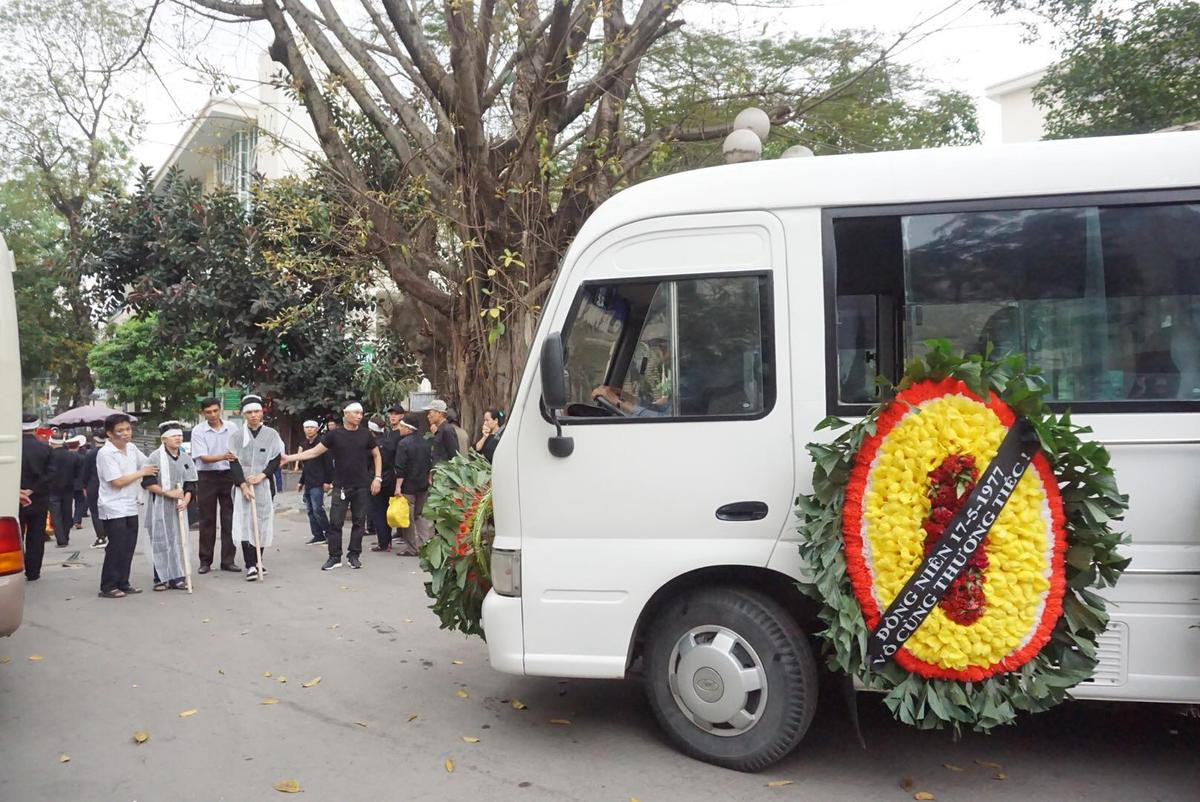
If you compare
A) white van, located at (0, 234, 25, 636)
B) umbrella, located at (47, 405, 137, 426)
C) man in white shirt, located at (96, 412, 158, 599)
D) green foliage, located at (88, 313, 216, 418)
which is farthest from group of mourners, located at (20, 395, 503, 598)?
green foliage, located at (88, 313, 216, 418)

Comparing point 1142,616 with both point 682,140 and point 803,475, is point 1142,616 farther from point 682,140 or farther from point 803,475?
point 682,140

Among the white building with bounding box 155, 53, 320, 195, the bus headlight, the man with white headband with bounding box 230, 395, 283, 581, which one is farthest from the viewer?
the white building with bounding box 155, 53, 320, 195

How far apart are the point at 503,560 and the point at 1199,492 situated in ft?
10.4

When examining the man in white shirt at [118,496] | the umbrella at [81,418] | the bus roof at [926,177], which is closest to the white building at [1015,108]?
the umbrella at [81,418]

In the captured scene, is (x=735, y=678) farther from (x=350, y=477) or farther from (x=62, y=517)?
(x=62, y=517)

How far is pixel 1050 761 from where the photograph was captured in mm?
4512

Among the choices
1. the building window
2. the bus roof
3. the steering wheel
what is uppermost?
the building window

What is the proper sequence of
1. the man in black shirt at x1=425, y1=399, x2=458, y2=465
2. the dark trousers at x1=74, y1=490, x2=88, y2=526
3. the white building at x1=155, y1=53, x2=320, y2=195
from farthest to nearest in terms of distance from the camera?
the white building at x1=155, y1=53, x2=320, y2=195, the dark trousers at x1=74, y1=490, x2=88, y2=526, the man in black shirt at x1=425, y1=399, x2=458, y2=465

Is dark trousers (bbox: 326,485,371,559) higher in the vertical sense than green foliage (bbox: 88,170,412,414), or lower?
lower

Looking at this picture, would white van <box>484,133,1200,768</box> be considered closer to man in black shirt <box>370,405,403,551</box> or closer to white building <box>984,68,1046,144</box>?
man in black shirt <box>370,405,403,551</box>

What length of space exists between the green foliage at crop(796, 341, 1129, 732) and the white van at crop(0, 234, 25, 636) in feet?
14.1

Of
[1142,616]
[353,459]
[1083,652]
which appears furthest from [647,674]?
[353,459]

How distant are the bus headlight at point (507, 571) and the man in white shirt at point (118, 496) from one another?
575 cm

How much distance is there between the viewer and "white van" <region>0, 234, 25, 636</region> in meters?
5.07
